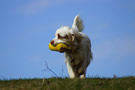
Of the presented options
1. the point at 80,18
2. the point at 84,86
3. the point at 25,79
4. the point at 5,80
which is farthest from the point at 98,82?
the point at 80,18

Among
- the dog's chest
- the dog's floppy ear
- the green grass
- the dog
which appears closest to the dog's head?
the dog

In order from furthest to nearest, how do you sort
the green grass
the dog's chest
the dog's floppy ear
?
the dog's floppy ear → the dog's chest → the green grass

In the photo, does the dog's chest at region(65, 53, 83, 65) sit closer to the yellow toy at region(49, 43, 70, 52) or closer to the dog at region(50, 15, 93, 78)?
the dog at region(50, 15, 93, 78)

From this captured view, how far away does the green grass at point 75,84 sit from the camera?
841 centimetres

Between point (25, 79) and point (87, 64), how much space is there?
305cm

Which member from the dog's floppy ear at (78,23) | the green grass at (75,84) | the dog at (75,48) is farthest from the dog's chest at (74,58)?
the green grass at (75,84)

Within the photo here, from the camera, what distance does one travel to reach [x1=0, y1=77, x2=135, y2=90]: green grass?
27.6 feet

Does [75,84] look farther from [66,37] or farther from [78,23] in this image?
[78,23]

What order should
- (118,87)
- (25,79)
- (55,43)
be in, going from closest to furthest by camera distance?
(118,87)
(25,79)
(55,43)

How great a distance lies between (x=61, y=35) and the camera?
452 inches

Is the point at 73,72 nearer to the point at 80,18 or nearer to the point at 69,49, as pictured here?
the point at 69,49

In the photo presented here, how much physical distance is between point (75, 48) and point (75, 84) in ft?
10.6

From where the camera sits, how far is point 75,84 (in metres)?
8.66

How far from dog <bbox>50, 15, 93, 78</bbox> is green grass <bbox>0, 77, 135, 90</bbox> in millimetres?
2307
